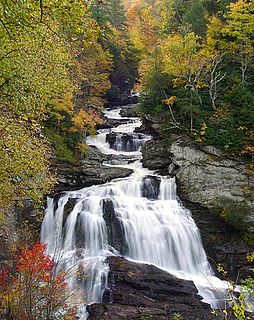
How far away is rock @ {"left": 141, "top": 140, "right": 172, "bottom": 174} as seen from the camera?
18953 mm

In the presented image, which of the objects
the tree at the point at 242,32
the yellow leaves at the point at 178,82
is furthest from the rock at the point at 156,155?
the tree at the point at 242,32

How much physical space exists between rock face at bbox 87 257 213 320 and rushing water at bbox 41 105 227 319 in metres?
0.49

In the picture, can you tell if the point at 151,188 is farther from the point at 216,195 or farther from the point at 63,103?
the point at 63,103

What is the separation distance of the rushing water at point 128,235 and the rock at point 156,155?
2.45m

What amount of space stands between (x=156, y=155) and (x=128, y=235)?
711 centimetres

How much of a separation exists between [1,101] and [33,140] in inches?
69.4

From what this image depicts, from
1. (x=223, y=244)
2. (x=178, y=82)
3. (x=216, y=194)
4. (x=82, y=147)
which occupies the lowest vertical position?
(x=223, y=244)

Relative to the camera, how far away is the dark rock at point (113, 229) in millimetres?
13445

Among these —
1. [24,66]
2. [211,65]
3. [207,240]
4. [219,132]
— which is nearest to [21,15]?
[24,66]

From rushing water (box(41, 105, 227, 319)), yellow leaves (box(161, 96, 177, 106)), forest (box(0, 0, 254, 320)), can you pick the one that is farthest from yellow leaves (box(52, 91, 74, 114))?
yellow leaves (box(161, 96, 177, 106))

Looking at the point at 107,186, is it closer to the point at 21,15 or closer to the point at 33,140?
the point at 33,140

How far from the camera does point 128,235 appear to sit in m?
13.8

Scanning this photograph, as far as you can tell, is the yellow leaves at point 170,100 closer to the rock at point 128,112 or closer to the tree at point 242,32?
the tree at point 242,32

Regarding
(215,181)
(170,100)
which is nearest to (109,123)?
(170,100)
